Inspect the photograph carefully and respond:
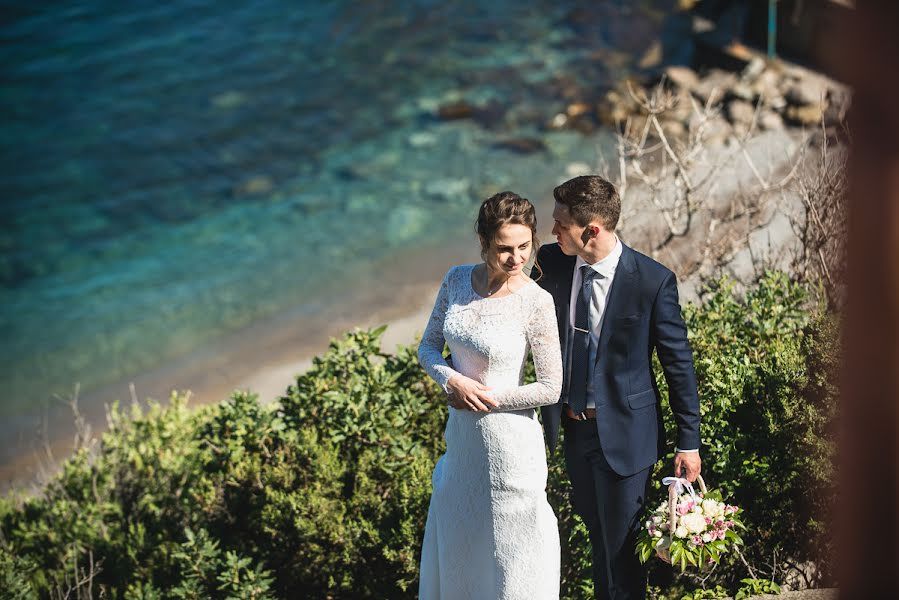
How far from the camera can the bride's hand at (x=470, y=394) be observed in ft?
12.0

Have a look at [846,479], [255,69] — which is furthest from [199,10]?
[846,479]

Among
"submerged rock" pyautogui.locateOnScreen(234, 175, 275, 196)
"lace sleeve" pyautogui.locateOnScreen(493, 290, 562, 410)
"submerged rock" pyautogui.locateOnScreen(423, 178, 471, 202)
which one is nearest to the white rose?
"lace sleeve" pyautogui.locateOnScreen(493, 290, 562, 410)

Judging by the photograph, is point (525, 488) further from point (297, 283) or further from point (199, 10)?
point (199, 10)

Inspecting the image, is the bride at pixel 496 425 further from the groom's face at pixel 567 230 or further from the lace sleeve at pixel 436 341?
the groom's face at pixel 567 230

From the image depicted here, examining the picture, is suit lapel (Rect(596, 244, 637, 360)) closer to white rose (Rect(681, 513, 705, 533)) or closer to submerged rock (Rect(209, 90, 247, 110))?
white rose (Rect(681, 513, 705, 533))

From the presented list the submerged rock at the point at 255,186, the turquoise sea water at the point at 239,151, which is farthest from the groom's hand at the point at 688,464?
the submerged rock at the point at 255,186

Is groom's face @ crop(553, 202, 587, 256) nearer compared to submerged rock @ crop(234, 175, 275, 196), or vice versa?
groom's face @ crop(553, 202, 587, 256)

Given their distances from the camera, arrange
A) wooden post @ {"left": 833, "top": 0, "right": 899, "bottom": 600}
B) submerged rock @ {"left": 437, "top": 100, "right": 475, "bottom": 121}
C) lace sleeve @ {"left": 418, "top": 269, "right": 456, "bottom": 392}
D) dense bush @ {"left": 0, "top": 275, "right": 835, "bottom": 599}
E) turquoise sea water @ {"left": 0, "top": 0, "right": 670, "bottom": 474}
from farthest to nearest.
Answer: submerged rock @ {"left": 437, "top": 100, "right": 475, "bottom": 121} < turquoise sea water @ {"left": 0, "top": 0, "right": 670, "bottom": 474} < dense bush @ {"left": 0, "top": 275, "right": 835, "bottom": 599} < lace sleeve @ {"left": 418, "top": 269, "right": 456, "bottom": 392} < wooden post @ {"left": 833, "top": 0, "right": 899, "bottom": 600}

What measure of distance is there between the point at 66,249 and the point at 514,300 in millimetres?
12006

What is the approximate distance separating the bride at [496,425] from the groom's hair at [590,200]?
0.17m

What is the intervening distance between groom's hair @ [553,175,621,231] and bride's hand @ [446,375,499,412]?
2.57ft

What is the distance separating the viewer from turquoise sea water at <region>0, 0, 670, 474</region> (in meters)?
12.2

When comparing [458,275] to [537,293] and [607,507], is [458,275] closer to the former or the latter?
[537,293]

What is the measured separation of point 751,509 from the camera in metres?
4.35
